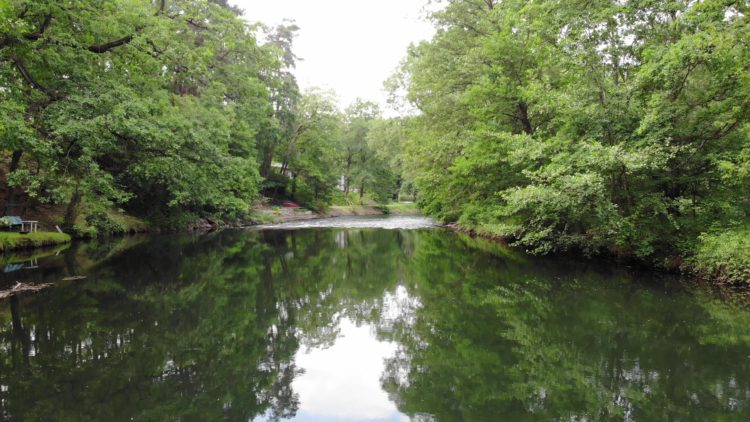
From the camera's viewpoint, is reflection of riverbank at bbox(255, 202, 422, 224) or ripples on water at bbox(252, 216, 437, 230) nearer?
ripples on water at bbox(252, 216, 437, 230)

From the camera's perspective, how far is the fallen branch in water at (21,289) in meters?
8.00

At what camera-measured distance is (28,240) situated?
49.1 feet

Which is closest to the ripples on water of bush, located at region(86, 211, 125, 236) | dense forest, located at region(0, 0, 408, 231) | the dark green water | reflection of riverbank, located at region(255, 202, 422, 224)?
reflection of riverbank, located at region(255, 202, 422, 224)

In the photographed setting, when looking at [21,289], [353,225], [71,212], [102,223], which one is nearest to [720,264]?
[21,289]

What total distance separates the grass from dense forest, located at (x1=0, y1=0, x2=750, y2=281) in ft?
4.78

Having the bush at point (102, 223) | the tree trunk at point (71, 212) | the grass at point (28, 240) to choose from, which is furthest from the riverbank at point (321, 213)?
the grass at point (28, 240)

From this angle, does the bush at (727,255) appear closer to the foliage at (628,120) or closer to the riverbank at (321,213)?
the foliage at (628,120)

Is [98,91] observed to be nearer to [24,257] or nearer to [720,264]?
[24,257]

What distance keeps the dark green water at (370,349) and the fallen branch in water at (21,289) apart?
0.46m

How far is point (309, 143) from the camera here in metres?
43.5

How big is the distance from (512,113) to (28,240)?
59.4 feet

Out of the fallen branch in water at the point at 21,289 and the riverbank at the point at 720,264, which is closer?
the fallen branch in water at the point at 21,289

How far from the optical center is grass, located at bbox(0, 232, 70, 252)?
14.0 meters

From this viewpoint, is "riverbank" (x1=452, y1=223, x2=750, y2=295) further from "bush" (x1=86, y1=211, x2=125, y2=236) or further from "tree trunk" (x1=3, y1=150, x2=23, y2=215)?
"bush" (x1=86, y1=211, x2=125, y2=236)
